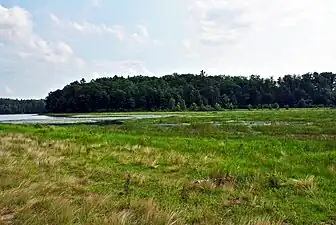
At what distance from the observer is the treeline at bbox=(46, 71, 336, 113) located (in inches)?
5276

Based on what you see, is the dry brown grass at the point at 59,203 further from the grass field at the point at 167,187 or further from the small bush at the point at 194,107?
the small bush at the point at 194,107

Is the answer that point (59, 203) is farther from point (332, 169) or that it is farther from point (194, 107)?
point (194, 107)

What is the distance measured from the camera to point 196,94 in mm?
142875

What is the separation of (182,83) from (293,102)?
1604 inches

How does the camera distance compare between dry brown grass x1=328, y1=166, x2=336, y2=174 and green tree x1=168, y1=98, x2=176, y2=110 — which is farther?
green tree x1=168, y1=98, x2=176, y2=110

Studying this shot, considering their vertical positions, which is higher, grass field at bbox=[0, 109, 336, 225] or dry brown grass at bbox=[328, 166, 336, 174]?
grass field at bbox=[0, 109, 336, 225]

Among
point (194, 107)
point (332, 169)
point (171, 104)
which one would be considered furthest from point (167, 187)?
point (194, 107)

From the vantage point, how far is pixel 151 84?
152 meters

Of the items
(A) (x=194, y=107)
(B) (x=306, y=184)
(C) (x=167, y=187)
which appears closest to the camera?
(C) (x=167, y=187)

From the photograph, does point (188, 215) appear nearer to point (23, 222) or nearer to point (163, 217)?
point (163, 217)

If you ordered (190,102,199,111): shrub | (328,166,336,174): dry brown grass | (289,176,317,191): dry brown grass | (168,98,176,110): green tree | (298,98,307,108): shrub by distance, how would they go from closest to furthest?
(289,176,317,191): dry brown grass, (328,166,336,174): dry brown grass, (168,98,176,110): green tree, (190,102,199,111): shrub, (298,98,307,108): shrub

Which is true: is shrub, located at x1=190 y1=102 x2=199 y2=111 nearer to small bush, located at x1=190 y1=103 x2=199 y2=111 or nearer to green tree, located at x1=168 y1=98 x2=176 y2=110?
small bush, located at x1=190 y1=103 x2=199 y2=111

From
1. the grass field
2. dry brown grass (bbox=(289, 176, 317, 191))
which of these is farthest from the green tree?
dry brown grass (bbox=(289, 176, 317, 191))

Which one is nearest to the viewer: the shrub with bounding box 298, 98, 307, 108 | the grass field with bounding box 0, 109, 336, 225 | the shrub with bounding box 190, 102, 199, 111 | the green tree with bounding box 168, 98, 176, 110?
the grass field with bounding box 0, 109, 336, 225
